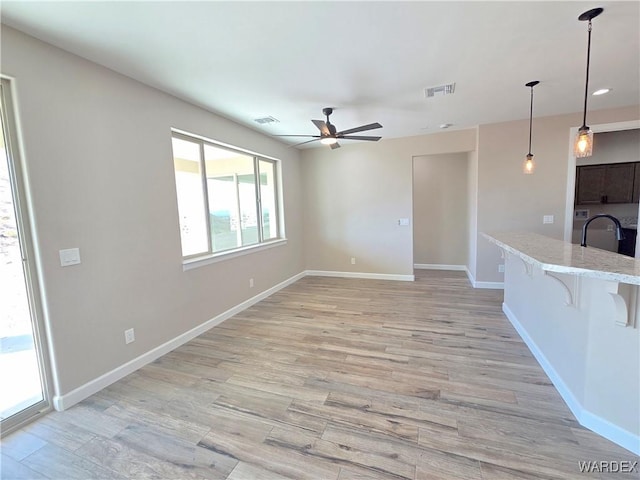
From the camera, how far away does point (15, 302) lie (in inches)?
77.1

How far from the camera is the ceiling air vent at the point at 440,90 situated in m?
2.93

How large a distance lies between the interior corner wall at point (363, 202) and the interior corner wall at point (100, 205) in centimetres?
Result: 293

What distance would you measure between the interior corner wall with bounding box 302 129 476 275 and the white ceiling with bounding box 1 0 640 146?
180 centimetres

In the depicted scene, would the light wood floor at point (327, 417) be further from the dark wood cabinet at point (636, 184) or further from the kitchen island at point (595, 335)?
the dark wood cabinet at point (636, 184)

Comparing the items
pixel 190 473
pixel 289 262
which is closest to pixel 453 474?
pixel 190 473

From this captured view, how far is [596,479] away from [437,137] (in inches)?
184

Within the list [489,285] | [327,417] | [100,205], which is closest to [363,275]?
[489,285]

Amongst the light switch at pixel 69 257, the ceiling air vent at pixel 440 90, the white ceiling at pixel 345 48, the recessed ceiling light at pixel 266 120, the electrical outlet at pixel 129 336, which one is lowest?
the electrical outlet at pixel 129 336

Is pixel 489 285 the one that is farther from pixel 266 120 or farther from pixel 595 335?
pixel 266 120

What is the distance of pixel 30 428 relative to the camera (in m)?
1.93

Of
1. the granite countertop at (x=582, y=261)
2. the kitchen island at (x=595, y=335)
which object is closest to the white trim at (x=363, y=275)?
the kitchen island at (x=595, y=335)

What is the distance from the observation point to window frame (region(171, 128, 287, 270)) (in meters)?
3.34

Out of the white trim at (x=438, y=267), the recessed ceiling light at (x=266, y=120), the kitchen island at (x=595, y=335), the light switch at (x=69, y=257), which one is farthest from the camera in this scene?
the white trim at (x=438, y=267)

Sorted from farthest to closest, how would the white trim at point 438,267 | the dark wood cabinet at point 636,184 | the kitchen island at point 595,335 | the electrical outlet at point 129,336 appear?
the white trim at point 438,267
the dark wood cabinet at point 636,184
the electrical outlet at point 129,336
the kitchen island at point 595,335
